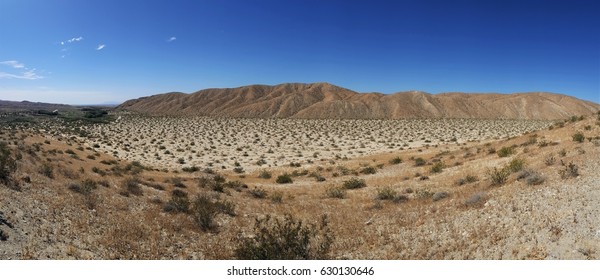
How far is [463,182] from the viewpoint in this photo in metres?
17.8

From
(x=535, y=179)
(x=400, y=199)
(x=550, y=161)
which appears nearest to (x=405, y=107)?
(x=550, y=161)

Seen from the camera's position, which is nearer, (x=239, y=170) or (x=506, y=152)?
(x=506, y=152)

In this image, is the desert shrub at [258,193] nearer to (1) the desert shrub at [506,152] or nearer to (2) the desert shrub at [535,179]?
(2) the desert shrub at [535,179]

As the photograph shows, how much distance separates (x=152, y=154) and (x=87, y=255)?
3332 cm

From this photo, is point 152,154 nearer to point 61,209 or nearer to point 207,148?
point 207,148

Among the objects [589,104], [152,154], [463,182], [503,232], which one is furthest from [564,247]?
[589,104]

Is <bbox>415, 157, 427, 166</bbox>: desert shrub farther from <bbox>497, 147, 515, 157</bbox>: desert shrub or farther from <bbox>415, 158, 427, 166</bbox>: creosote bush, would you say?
<bbox>497, 147, 515, 157</bbox>: desert shrub

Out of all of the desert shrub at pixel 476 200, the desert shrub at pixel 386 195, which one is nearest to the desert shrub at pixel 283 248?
the desert shrub at pixel 476 200

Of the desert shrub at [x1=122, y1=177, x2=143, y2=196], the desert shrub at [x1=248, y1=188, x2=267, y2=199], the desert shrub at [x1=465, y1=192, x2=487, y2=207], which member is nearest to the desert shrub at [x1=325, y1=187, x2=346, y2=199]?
the desert shrub at [x1=248, y1=188, x2=267, y2=199]

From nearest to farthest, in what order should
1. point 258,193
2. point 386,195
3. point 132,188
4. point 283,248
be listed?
1. point 283,248
2. point 386,195
3. point 132,188
4. point 258,193

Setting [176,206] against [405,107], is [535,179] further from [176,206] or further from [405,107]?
[405,107]

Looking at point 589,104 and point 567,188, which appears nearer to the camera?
point 567,188

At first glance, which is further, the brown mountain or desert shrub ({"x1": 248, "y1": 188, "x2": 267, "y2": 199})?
Result: the brown mountain

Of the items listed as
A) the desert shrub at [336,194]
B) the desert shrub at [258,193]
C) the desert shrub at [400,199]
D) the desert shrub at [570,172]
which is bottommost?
the desert shrub at [258,193]
